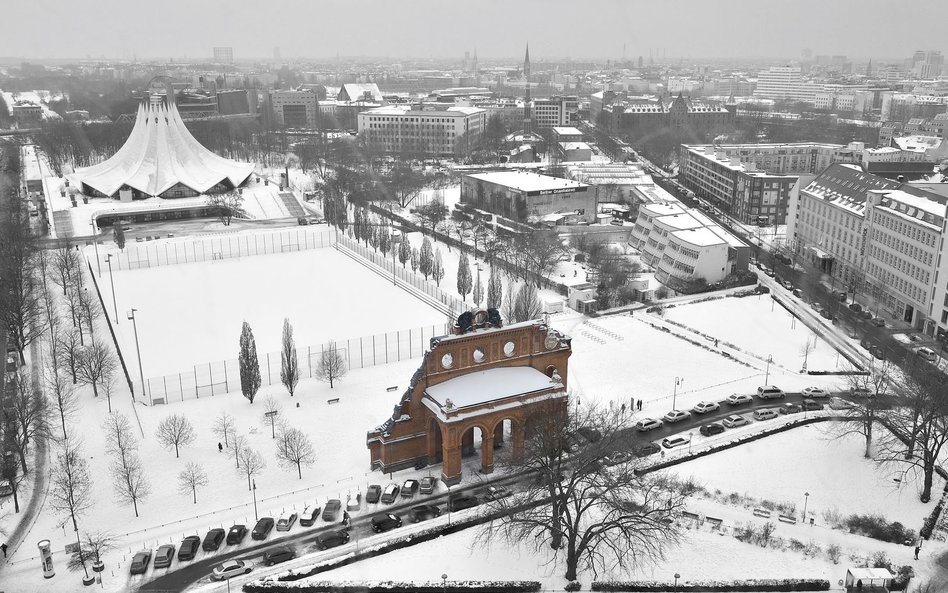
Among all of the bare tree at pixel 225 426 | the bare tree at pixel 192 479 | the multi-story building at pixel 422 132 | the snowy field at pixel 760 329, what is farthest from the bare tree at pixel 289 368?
the multi-story building at pixel 422 132

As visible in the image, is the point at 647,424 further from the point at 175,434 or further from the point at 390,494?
the point at 175,434

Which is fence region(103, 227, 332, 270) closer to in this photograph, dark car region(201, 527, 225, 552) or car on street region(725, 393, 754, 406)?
dark car region(201, 527, 225, 552)

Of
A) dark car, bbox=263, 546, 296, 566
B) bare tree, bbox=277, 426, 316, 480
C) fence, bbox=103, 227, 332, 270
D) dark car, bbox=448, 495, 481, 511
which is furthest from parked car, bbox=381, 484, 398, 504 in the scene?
fence, bbox=103, 227, 332, 270

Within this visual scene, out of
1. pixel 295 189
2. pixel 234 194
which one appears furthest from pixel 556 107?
pixel 234 194

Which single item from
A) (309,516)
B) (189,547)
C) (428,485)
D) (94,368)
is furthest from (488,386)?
(94,368)

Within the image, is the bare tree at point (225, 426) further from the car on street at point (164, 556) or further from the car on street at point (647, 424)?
the car on street at point (647, 424)

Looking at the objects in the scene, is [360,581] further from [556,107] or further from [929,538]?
[556,107]
